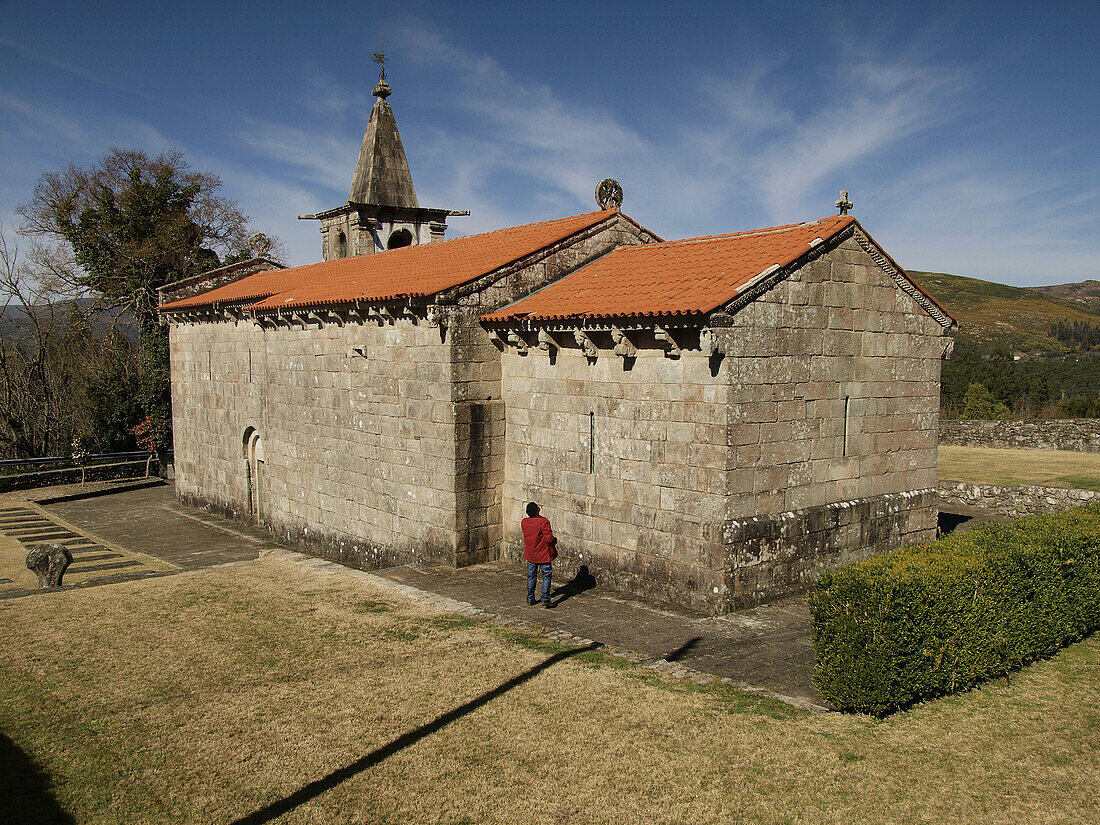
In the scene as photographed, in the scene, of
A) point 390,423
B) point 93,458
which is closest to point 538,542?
point 390,423

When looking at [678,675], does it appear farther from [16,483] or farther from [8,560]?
[16,483]

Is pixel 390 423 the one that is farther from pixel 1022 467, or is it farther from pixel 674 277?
pixel 1022 467

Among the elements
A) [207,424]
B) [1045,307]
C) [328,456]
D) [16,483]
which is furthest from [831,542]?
[1045,307]

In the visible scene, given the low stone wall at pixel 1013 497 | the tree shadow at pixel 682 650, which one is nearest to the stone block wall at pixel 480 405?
the tree shadow at pixel 682 650

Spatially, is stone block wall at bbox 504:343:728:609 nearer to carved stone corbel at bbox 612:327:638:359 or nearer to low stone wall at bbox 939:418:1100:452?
carved stone corbel at bbox 612:327:638:359

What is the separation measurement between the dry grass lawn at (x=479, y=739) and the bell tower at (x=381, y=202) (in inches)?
550

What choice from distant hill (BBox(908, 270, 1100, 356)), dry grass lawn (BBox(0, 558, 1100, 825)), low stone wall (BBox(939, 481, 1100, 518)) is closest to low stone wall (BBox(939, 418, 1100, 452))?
low stone wall (BBox(939, 481, 1100, 518))

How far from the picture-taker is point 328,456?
590 inches

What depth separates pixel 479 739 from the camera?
5.86 m

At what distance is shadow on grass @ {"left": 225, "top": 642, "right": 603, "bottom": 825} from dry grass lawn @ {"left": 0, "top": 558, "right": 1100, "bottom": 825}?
0.7 inches

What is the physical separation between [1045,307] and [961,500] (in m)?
126

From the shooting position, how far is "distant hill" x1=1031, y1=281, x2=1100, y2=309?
452 feet

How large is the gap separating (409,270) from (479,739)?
10651mm

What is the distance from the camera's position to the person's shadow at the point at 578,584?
10.6 metres
